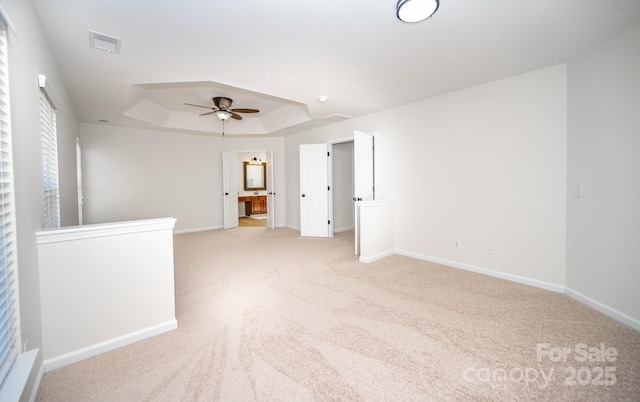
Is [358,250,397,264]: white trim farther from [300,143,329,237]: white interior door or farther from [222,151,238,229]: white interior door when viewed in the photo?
[222,151,238,229]: white interior door

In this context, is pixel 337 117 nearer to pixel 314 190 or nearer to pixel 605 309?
pixel 314 190

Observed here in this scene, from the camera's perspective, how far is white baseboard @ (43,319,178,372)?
70.4 inches

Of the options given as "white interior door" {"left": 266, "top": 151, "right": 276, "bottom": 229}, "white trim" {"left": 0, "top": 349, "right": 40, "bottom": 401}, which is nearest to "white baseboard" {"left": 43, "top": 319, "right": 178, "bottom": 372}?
"white trim" {"left": 0, "top": 349, "right": 40, "bottom": 401}

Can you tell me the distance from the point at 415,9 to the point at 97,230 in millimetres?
2785

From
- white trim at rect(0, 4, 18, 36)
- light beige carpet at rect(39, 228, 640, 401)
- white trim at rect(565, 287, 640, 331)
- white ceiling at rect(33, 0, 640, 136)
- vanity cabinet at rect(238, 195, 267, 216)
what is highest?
white ceiling at rect(33, 0, 640, 136)

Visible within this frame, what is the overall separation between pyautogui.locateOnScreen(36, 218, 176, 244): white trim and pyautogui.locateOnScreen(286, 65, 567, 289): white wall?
140 inches

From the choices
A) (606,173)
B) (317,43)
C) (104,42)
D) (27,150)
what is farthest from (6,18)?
(606,173)

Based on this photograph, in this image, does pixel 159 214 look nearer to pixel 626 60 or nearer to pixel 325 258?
pixel 325 258

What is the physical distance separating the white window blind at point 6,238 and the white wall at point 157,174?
5061mm

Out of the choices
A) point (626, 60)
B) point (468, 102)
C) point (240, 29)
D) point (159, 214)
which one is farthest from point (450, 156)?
point (159, 214)

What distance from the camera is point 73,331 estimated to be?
186 centimetres

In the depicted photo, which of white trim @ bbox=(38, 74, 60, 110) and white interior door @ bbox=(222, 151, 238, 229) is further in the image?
white interior door @ bbox=(222, 151, 238, 229)

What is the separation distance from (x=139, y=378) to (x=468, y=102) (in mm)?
4493

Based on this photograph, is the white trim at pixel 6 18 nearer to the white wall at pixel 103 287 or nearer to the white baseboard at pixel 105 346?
the white wall at pixel 103 287
